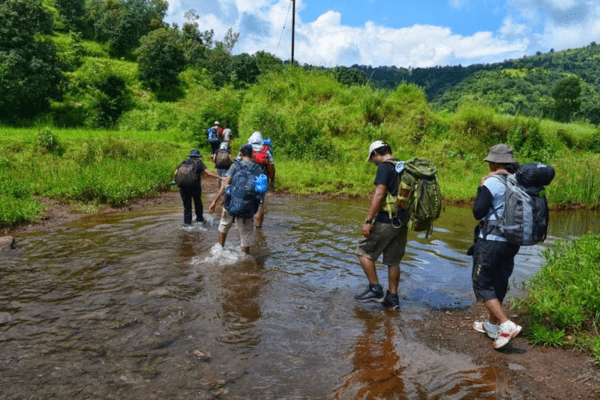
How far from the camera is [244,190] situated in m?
6.67

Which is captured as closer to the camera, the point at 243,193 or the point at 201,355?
the point at 201,355

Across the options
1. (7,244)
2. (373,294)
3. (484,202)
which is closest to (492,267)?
(484,202)

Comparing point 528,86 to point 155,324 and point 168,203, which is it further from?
point 155,324

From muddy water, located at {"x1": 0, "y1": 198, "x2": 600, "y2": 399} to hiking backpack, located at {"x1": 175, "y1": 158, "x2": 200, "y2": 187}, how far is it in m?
1.11

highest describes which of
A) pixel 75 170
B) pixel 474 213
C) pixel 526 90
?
pixel 526 90

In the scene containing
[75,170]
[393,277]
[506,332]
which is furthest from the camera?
[75,170]

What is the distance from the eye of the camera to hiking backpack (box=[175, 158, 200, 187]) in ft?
28.2

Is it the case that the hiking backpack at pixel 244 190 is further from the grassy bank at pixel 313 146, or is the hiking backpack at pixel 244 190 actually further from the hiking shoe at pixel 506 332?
the grassy bank at pixel 313 146

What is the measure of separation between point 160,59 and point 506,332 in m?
39.9

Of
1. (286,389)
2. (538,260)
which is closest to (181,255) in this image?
(286,389)

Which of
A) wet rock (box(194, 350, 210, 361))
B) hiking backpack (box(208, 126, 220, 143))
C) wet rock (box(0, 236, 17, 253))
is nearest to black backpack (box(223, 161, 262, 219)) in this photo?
wet rock (box(194, 350, 210, 361))

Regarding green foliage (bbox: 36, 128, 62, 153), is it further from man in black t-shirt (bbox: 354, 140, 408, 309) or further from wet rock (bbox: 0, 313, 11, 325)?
man in black t-shirt (bbox: 354, 140, 408, 309)

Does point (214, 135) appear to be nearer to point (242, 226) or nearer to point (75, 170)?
point (75, 170)

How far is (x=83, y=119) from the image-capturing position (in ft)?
95.8
